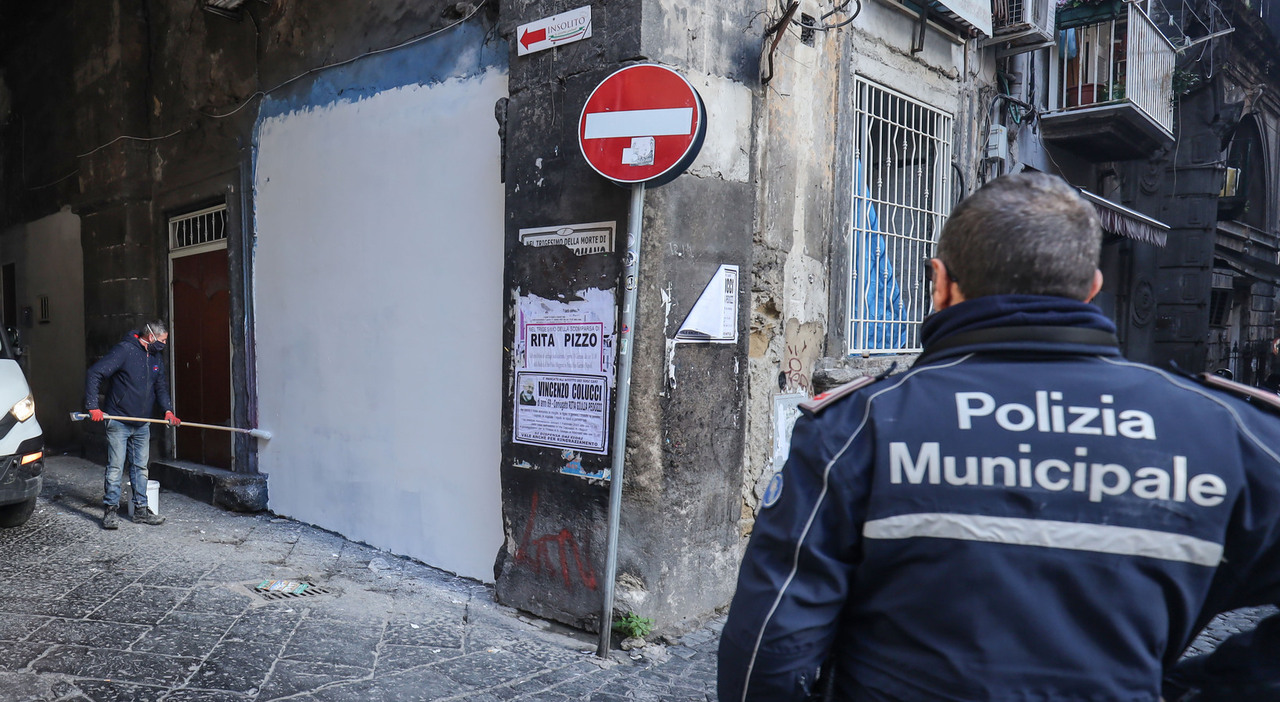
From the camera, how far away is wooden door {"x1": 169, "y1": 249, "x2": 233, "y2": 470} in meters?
7.41

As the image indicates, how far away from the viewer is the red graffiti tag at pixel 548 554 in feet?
13.8

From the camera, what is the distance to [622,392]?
3803 millimetres

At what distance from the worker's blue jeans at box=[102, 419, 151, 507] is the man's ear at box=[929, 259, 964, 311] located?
6685mm

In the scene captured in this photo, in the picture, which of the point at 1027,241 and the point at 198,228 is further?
the point at 198,228

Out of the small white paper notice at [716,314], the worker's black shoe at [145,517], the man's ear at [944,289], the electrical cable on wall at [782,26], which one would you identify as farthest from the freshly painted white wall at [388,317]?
the man's ear at [944,289]

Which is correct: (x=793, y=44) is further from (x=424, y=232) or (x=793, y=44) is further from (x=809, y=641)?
(x=809, y=641)

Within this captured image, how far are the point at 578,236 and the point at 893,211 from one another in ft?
9.04

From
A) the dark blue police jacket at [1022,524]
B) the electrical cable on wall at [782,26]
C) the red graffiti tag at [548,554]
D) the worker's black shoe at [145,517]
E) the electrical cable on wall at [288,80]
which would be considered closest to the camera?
the dark blue police jacket at [1022,524]

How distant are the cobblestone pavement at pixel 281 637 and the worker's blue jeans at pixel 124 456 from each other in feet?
2.57

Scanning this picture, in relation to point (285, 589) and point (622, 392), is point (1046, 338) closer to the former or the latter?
point (622, 392)

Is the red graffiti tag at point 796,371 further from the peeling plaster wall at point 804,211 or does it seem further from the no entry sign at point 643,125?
the no entry sign at point 643,125

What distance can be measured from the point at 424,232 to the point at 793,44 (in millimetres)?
2447

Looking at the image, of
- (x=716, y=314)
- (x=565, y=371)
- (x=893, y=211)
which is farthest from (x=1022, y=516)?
(x=893, y=211)

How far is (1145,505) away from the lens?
1.28 meters
